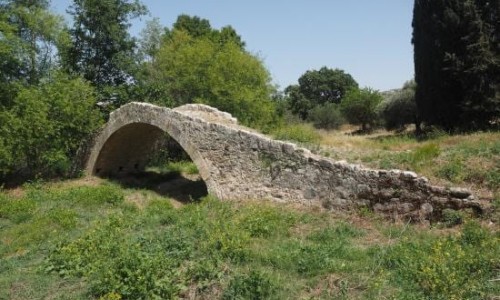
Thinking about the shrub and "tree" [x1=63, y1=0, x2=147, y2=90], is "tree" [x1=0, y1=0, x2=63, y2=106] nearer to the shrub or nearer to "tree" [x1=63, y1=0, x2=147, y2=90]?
"tree" [x1=63, y1=0, x2=147, y2=90]

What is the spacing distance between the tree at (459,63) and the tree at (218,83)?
23.6ft

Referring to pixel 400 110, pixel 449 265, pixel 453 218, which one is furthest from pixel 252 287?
pixel 400 110

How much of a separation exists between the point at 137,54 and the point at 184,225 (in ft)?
42.8

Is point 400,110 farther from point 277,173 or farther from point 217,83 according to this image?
point 277,173

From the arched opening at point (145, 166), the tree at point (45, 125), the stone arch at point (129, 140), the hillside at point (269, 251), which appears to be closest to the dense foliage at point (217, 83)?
the arched opening at point (145, 166)

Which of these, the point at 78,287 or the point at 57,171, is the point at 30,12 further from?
the point at 78,287

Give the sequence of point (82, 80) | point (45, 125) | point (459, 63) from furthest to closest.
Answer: point (82, 80), point (459, 63), point (45, 125)

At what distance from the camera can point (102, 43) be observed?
1973 centimetres

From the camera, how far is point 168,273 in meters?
6.86

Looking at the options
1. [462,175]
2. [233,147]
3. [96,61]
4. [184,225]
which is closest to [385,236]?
[462,175]

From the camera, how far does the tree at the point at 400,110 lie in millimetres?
25969

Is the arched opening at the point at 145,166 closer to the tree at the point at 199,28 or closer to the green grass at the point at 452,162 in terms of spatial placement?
the green grass at the point at 452,162

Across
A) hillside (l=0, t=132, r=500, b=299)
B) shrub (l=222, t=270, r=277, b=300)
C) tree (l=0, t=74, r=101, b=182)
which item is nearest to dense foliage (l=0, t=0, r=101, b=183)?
tree (l=0, t=74, r=101, b=182)

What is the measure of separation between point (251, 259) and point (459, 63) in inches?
520
